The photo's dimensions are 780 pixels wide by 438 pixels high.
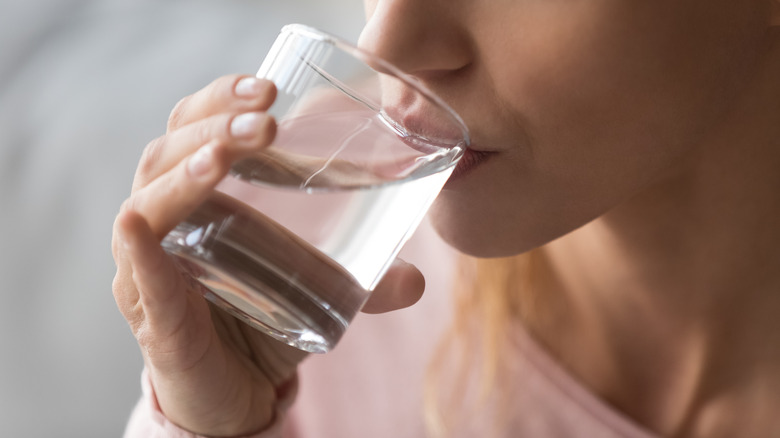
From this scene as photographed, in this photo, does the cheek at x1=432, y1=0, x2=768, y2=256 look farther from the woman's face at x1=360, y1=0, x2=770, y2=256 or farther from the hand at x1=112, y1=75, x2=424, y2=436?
the hand at x1=112, y1=75, x2=424, y2=436

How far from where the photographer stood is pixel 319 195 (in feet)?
2.05

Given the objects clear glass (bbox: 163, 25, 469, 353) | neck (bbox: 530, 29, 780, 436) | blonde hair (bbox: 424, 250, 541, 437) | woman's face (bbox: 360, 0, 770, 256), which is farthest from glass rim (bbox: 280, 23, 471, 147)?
blonde hair (bbox: 424, 250, 541, 437)

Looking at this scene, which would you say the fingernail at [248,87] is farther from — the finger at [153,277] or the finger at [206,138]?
the finger at [153,277]

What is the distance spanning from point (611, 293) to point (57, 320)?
1073 mm

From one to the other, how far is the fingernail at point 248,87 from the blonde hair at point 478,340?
2.51ft

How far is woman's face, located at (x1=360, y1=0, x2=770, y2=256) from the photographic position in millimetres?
743

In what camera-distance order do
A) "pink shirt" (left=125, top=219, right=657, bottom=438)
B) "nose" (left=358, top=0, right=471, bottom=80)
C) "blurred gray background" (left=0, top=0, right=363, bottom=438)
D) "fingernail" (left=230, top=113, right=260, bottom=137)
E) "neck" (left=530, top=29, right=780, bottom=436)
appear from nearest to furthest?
1. "fingernail" (left=230, top=113, right=260, bottom=137)
2. "nose" (left=358, top=0, right=471, bottom=80)
3. "neck" (left=530, top=29, right=780, bottom=436)
4. "pink shirt" (left=125, top=219, right=657, bottom=438)
5. "blurred gray background" (left=0, top=0, right=363, bottom=438)

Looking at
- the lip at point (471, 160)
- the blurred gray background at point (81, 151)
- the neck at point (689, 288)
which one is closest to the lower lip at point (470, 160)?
the lip at point (471, 160)

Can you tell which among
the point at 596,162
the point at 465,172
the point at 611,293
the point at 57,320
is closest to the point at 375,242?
the point at 465,172

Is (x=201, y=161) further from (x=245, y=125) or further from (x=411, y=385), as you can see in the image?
(x=411, y=385)

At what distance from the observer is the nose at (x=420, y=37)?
73cm

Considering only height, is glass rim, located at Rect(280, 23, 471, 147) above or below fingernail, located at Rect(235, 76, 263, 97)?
above

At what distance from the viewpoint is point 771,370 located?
118 centimetres

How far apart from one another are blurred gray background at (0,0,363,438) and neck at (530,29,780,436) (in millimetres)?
831
